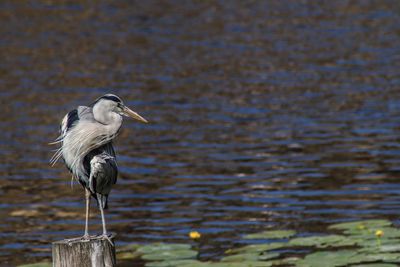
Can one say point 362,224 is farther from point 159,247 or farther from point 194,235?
point 159,247

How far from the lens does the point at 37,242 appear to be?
11875 millimetres

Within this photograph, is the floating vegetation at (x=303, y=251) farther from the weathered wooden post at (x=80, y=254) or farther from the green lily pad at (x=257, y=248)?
the weathered wooden post at (x=80, y=254)

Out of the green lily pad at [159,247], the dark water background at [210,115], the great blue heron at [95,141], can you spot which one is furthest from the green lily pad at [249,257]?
the great blue heron at [95,141]

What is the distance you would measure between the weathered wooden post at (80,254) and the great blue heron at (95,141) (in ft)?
1.10

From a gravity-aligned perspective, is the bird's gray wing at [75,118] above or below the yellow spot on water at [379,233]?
above

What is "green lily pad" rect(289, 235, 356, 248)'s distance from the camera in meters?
10.4

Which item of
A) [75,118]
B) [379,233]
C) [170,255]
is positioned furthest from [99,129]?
[379,233]

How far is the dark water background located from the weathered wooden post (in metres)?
4.25

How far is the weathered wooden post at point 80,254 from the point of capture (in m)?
6.75

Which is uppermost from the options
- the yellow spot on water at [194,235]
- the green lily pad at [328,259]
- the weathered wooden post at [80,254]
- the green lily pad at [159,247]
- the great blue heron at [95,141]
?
the great blue heron at [95,141]

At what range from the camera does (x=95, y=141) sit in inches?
278

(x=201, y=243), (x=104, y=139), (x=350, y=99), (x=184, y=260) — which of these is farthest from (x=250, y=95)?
(x=104, y=139)

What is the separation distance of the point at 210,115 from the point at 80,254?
12.3 meters

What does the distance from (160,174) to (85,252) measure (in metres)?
8.22
